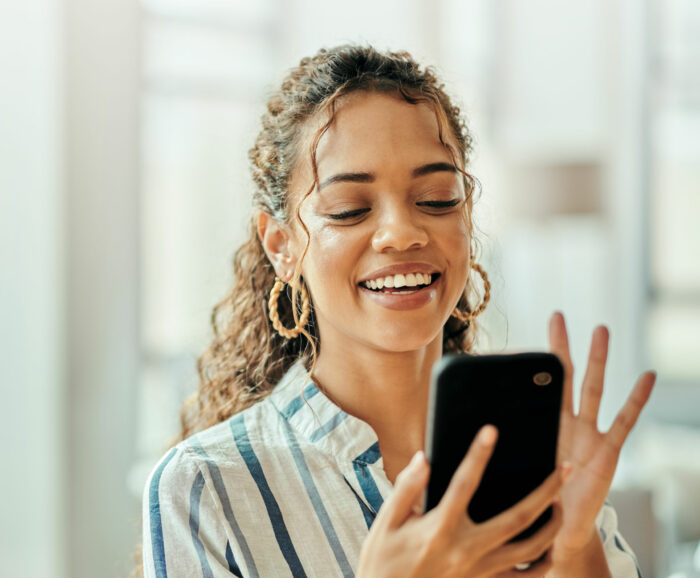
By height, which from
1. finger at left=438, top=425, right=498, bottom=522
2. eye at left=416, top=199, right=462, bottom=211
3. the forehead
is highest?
the forehead

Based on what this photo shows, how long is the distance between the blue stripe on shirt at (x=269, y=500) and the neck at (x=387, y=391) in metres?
0.14

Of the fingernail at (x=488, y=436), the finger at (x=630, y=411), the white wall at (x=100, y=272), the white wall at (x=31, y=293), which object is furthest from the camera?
the white wall at (x=100, y=272)

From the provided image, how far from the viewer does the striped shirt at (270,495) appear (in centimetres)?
98

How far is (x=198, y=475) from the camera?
1012 millimetres

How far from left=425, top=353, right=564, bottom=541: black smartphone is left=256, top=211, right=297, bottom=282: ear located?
1.47ft

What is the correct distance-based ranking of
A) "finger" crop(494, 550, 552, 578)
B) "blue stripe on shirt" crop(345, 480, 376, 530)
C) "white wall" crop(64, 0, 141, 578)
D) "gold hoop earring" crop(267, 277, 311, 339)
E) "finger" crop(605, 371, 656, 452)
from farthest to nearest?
1. "white wall" crop(64, 0, 141, 578)
2. "gold hoop earring" crop(267, 277, 311, 339)
3. "blue stripe on shirt" crop(345, 480, 376, 530)
4. "finger" crop(605, 371, 656, 452)
5. "finger" crop(494, 550, 552, 578)

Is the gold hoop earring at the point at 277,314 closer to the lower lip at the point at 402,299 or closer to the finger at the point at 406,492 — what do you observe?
the lower lip at the point at 402,299

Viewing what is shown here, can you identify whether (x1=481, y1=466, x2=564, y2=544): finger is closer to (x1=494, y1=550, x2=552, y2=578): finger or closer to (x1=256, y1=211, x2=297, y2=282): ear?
(x1=494, y1=550, x2=552, y2=578): finger

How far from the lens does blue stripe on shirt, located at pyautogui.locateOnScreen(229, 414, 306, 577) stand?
1002 mm

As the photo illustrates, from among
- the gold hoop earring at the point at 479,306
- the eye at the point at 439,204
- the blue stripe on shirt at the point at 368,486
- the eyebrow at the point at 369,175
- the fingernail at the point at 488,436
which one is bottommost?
the blue stripe on shirt at the point at 368,486

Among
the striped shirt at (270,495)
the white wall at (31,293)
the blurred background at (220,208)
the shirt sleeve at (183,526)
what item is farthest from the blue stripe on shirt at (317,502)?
the white wall at (31,293)

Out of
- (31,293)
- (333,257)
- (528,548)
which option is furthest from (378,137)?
(31,293)

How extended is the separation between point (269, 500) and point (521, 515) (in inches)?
14.7

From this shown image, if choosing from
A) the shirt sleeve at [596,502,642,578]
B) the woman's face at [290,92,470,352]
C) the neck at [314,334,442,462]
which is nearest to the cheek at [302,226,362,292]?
the woman's face at [290,92,470,352]
